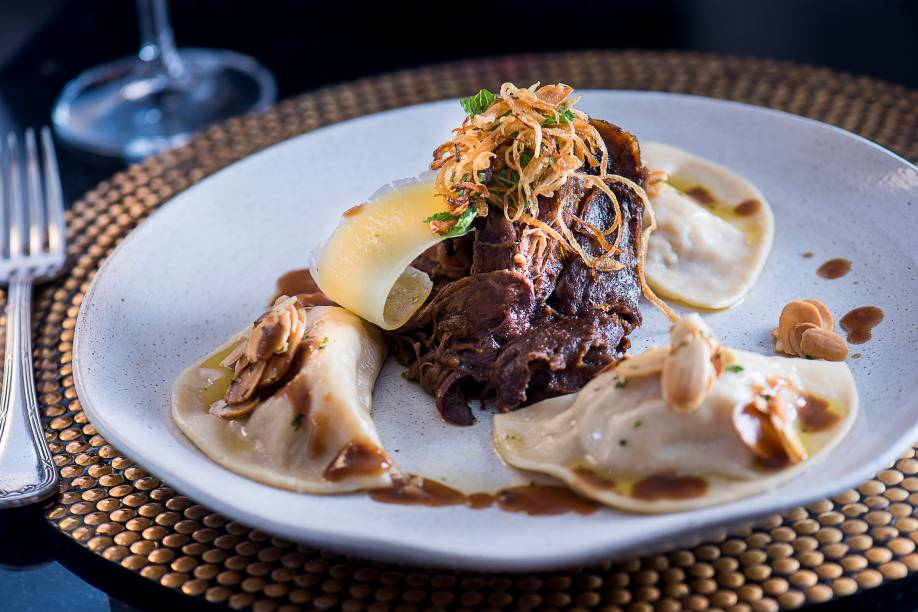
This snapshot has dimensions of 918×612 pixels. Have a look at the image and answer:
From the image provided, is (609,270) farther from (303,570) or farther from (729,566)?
(303,570)

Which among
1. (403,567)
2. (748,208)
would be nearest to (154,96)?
(748,208)

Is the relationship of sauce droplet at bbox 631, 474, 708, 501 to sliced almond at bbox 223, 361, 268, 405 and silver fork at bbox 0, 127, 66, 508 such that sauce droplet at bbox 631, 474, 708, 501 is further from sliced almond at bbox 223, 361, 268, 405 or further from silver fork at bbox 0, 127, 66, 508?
silver fork at bbox 0, 127, 66, 508

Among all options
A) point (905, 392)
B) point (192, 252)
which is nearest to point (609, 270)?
point (905, 392)

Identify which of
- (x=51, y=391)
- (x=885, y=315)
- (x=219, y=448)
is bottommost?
(x=51, y=391)

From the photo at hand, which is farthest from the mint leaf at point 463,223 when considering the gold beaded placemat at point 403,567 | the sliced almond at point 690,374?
the gold beaded placemat at point 403,567

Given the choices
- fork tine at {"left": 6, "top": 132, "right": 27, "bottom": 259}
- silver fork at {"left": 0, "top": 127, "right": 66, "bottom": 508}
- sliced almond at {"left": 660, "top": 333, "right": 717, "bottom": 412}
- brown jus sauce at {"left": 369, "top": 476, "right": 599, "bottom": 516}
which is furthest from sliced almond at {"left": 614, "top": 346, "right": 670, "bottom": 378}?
fork tine at {"left": 6, "top": 132, "right": 27, "bottom": 259}

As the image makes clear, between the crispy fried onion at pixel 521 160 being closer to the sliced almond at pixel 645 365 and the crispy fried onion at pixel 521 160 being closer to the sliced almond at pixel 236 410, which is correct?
the sliced almond at pixel 645 365
